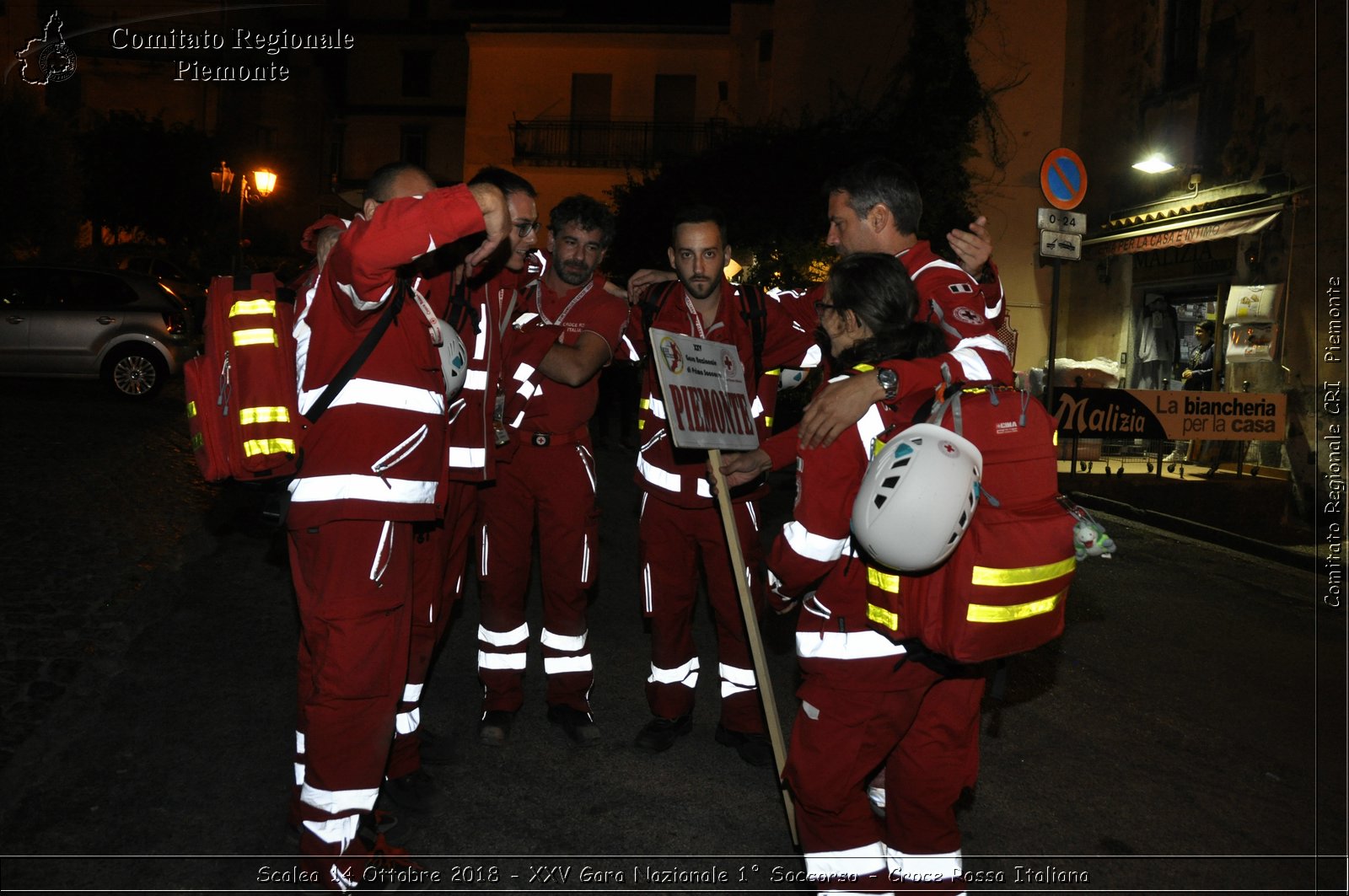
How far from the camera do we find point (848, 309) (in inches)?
114

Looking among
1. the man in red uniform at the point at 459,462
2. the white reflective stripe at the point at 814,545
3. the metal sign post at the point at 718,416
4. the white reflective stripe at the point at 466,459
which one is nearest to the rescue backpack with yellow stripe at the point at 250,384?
the man in red uniform at the point at 459,462

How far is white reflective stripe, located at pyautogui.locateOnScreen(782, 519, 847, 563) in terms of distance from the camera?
9.03 feet

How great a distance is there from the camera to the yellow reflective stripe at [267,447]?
2.98m

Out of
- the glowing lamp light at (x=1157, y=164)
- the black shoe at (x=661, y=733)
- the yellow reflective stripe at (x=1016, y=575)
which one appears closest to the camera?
the yellow reflective stripe at (x=1016, y=575)

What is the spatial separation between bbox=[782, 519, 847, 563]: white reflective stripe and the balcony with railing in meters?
29.8

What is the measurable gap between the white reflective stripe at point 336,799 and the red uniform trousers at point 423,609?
0.73 metres

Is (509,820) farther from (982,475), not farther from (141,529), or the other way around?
(141,529)

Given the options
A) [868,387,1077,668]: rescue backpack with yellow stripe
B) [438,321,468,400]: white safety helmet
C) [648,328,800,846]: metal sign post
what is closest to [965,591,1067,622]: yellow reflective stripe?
[868,387,1077,668]: rescue backpack with yellow stripe

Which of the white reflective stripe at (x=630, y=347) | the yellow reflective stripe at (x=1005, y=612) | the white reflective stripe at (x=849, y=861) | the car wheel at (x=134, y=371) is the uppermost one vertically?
the car wheel at (x=134, y=371)

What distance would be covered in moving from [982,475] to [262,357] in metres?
2.11

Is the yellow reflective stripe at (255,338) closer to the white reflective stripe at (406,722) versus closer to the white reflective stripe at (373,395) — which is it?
the white reflective stripe at (373,395)

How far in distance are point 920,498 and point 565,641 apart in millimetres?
2762

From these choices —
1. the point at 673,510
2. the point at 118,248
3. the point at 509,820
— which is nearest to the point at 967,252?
the point at 673,510

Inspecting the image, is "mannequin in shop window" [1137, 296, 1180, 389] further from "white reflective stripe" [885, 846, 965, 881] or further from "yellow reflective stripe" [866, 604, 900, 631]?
"yellow reflective stripe" [866, 604, 900, 631]
